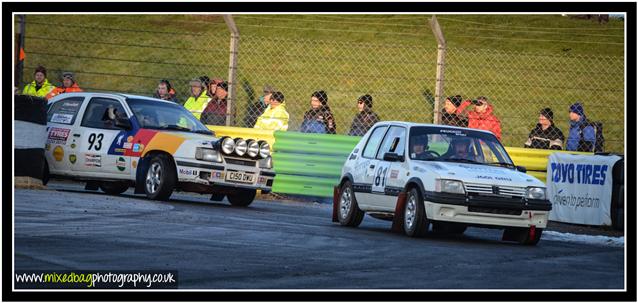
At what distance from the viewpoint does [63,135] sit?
57.1 feet

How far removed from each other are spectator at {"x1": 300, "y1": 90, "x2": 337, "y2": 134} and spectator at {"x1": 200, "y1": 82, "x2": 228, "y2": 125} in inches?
55.1

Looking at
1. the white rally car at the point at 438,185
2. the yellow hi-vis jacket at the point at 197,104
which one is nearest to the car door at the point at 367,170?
the white rally car at the point at 438,185

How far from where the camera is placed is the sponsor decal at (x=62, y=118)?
17.6 metres

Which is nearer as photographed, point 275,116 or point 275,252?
point 275,252

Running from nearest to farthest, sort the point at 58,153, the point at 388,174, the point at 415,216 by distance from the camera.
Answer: the point at 415,216
the point at 388,174
the point at 58,153

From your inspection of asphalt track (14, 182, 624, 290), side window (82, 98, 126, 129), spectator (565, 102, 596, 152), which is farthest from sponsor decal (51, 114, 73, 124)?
spectator (565, 102, 596, 152)

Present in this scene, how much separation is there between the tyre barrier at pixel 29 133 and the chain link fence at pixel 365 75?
14.1m

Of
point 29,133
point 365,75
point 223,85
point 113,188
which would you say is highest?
point 365,75

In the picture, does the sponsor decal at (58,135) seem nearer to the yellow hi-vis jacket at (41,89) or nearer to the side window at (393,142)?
the yellow hi-vis jacket at (41,89)

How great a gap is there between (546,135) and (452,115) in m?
1.46

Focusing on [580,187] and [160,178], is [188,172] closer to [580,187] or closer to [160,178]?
[160,178]

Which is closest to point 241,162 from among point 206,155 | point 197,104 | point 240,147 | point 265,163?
point 240,147

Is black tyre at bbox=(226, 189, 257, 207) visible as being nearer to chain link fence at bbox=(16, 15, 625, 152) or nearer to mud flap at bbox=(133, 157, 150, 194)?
mud flap at bbox=(133, 157, 150, 194)

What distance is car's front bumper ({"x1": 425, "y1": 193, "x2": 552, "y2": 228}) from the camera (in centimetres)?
1274
